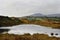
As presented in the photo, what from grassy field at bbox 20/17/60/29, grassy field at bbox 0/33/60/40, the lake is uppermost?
grassy field at bbox 20/17/60/29

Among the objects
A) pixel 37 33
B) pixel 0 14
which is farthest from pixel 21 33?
pixel 0 14

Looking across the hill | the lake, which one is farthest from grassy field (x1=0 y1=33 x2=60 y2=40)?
the hill

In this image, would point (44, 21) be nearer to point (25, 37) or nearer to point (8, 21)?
point (25, 37)

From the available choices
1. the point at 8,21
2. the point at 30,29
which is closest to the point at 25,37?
the point at 30,29

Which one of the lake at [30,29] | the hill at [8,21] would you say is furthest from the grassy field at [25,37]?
the hill at [8,21]

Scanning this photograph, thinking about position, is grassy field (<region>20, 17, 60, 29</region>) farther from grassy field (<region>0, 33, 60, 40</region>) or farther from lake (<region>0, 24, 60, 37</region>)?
grassy field (<region>0, 33, 60, 40</region>)

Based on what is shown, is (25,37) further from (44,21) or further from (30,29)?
(44,21)

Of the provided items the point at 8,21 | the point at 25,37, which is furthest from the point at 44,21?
the point at 8,21

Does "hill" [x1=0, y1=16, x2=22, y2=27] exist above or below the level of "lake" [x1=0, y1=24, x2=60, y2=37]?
above

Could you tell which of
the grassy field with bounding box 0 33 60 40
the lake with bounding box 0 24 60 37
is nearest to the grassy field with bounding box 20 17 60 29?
the lake with bounding box 0 24 60 37

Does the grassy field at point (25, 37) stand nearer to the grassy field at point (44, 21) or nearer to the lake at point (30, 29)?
the lake at point (30, 29)

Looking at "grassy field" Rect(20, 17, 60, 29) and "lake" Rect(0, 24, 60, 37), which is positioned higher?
"grassy field" Rect(20, 17, 60, 29)

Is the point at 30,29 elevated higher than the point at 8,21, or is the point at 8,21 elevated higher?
the point at 8,21
